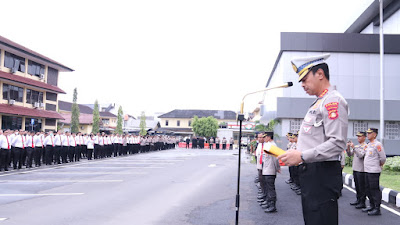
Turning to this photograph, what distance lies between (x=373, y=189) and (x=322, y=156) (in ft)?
18.9

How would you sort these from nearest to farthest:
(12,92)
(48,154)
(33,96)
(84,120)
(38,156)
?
1. (38,156)
2. (48,154)
3. (12,92)
4. (33,96)
5. (84,120)

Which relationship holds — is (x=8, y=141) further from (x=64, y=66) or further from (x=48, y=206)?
(x=64, y=66)

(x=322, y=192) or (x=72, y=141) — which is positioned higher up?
(x=322, y=192)

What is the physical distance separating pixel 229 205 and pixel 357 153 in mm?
3301

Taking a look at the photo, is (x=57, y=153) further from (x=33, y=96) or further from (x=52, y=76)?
(x=52, y=76)

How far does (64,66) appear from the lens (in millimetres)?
35844

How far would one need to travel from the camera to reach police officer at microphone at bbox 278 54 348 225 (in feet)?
9.30

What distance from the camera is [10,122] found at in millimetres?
28906

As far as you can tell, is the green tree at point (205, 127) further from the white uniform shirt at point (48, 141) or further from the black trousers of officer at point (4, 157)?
the black trousers of officer at point (4, 157)

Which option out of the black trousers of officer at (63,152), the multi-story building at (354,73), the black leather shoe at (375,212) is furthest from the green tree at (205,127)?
the black leather shoe at (375,212)

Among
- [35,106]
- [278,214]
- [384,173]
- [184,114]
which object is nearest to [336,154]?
[278,214]

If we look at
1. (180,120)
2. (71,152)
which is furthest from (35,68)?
(180,120)

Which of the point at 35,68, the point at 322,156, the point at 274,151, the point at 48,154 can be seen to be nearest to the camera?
the point at 322,156

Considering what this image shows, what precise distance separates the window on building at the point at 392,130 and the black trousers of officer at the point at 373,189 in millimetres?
20580
